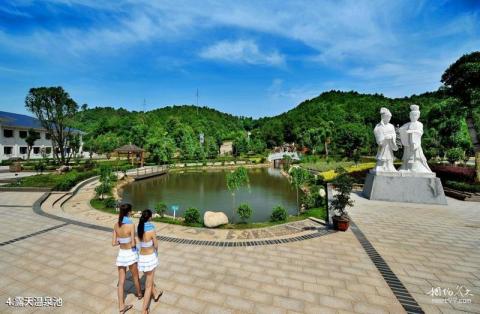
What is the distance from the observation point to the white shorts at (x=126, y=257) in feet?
14.3

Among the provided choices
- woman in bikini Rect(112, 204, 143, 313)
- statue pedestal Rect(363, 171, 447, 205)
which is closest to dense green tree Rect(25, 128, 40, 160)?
woman in bikini Rect(112, 204, 143, 313)

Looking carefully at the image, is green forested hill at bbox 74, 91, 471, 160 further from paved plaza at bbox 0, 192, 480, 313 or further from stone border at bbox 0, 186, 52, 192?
stone border at bbox 0, 186, 52, 192

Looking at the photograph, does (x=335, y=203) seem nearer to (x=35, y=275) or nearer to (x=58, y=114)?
(x=35, y=275)

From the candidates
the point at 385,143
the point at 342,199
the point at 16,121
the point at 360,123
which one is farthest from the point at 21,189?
the point at 360,123

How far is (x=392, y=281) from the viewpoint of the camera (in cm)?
552

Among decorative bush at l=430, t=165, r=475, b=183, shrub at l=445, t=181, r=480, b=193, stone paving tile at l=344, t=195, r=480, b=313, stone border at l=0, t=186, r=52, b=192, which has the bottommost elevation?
stone paving tile at l=344, t=195, r=480, b=313

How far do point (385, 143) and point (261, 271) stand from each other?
12.0 metres

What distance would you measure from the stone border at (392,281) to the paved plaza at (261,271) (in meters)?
0.07

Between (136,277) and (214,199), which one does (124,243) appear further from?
(214,199)

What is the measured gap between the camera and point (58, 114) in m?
27.4

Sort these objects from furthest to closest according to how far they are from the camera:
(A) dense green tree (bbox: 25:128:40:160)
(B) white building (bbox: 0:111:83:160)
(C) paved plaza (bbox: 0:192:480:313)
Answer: (B) white building (bbox: 0:111:83:160)
(A) dense green tree (bbox: 25:128:40:160)
(C) paved plaza (bbox: 0:192:480:313)

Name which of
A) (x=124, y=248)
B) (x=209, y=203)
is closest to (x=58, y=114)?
(x=209, y=203)

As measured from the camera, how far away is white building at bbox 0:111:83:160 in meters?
38.8

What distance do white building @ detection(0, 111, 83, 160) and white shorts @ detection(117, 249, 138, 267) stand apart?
48629 millimetres
